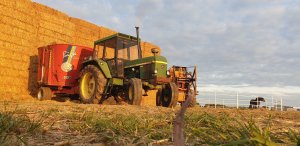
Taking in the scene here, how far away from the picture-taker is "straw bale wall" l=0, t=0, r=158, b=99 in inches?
490

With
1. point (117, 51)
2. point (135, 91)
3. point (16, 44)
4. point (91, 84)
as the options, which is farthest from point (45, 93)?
point (135, 91)

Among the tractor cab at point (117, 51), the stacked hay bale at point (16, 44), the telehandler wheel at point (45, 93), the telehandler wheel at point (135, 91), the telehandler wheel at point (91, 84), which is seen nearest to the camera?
the telehandler wheel at point (135, 91)

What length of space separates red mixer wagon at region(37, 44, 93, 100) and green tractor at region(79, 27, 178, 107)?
3.50 feet

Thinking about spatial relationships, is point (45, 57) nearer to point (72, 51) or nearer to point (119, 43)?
point (72, 51)

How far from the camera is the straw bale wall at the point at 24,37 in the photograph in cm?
1245

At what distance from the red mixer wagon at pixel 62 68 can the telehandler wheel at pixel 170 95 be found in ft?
10.6

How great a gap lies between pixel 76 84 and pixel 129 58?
8.66 feet

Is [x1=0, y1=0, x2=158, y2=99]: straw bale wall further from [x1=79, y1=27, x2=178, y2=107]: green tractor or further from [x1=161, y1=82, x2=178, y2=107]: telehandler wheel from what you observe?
[x1=161, y1=82, x2=178, y2=107]: telehandler wheel

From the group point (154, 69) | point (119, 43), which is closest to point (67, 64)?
point (119, 43)

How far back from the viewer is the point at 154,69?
9945 mm

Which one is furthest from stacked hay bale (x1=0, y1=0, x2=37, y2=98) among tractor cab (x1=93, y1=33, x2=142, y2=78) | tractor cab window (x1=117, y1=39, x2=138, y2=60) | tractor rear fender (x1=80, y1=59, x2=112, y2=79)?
tractor cab window (x1=117, y1=39, x2=138, y2=60)

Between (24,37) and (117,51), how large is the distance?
532cm

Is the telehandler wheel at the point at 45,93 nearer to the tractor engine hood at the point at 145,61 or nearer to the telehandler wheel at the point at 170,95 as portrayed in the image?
the tractor engine hood at the point at 145,61

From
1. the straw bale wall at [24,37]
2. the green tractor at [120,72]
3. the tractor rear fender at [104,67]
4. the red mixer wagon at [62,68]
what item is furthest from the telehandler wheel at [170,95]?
the straw bale wall at [24,37]
